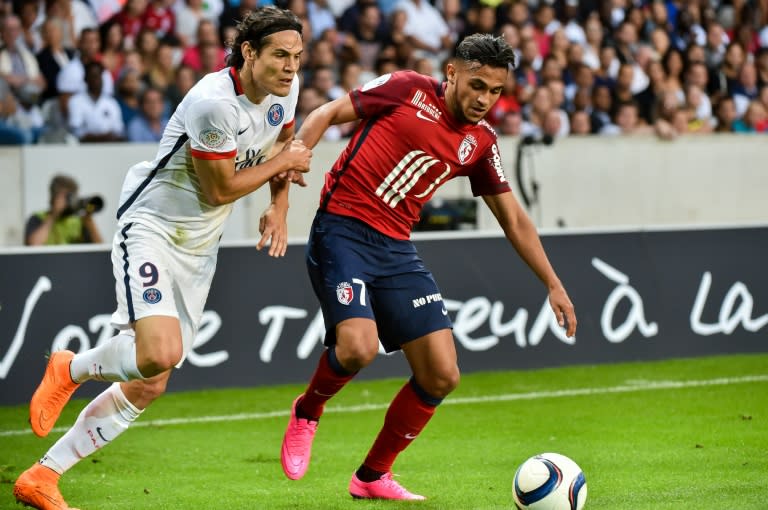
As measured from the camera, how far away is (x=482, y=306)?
10.7m

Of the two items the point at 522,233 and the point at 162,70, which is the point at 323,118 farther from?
the point at 162,70

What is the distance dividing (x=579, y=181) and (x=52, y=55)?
538 cm

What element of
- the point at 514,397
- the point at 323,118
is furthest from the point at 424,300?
the point at 514,397

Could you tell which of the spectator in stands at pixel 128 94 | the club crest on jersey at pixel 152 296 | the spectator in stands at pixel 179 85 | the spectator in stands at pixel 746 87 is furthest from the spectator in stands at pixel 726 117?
the club crest on jersey at pixel 152 296

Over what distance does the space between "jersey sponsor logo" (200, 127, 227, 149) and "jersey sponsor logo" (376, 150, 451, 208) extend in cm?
98

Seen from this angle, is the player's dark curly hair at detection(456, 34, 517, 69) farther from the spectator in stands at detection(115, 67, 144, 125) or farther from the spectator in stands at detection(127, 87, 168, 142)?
the spectator in stands at detection(115, 67, 144, 125)

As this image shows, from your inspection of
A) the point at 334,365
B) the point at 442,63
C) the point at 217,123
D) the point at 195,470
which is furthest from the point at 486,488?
the point at 442,63

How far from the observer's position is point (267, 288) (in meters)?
10.1

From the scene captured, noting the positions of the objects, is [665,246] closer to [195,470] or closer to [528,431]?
[528,431]

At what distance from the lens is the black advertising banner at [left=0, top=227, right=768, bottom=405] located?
9.38 meters

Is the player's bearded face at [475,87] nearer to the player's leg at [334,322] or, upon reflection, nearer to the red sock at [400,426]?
the player's leg at [334,322]

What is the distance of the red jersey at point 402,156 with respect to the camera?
244 inches

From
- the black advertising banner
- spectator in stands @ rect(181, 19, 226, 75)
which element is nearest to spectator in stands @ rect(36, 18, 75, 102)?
spectator in stands @ rect(181, 19, 226, 75)

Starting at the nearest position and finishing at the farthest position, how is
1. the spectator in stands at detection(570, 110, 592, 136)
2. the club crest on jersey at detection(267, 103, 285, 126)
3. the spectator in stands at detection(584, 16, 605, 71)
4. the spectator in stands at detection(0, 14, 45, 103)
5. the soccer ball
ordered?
the soccer ball → the club crest on jersey at detection(267, 103, 285, 126) → the spectator in stands at detection(0, 14, 45, 103) → the spectator in stands at detection(570, 110, 592, 136) → the spectator in stands at detection(584, 16, 605, 71)
